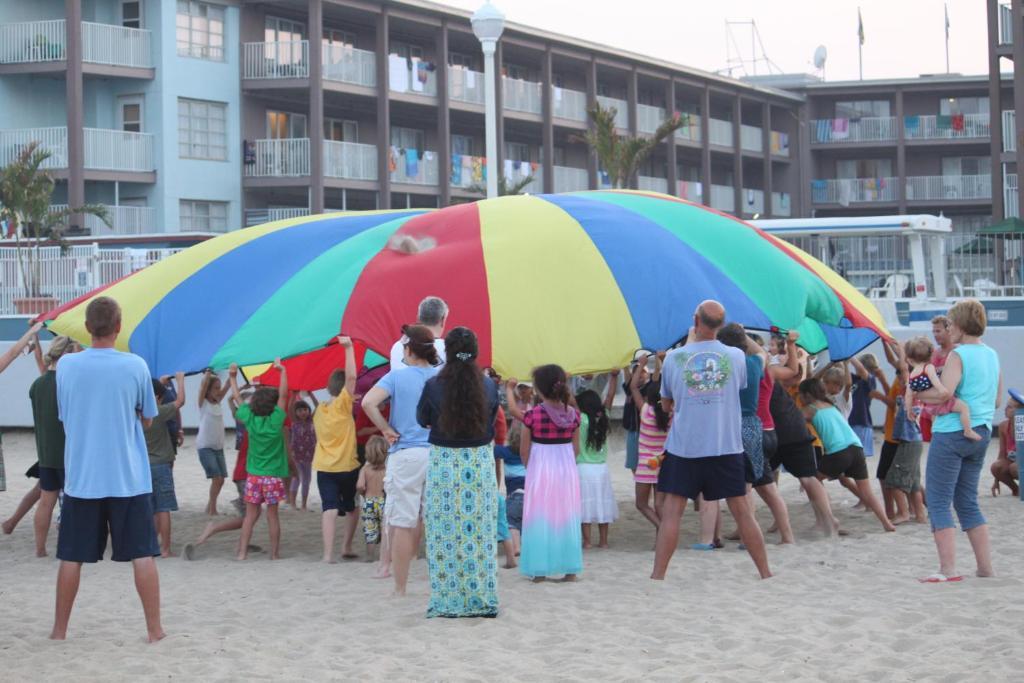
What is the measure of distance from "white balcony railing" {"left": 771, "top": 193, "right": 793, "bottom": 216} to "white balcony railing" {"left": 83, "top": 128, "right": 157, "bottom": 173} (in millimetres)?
24975

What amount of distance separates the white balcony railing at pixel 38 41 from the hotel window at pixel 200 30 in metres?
2.70

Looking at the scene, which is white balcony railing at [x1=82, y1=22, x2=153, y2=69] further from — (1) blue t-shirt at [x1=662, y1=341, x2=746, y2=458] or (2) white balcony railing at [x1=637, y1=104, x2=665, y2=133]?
(1) blue t-shirt at [x1=662, y1=341, x2=746, y2=458]

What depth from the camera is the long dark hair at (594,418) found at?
9.72 meters

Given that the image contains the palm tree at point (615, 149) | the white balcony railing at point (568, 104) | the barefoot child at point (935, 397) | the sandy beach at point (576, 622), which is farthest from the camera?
the white balcony railing at point (568, 104)

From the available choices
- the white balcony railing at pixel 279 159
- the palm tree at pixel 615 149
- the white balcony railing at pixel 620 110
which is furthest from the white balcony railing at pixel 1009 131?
the white balcony railing at pixel 279 159

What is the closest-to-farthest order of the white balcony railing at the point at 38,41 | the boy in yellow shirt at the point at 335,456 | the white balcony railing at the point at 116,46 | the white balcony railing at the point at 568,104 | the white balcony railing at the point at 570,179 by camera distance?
the boy in yellow shirt at the point at 335,456 < the white balcony railing at the point at 38,41 < the white balcony railing at the point at 116,46 < the white balcony railing at the point at 568,104 < the white balcony railing at the point at 570,179

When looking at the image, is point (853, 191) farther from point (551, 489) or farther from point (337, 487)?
point (551, 489)

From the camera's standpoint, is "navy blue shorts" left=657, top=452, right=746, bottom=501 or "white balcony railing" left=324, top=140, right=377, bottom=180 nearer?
"navy blue shorts" left=657, top=452, right=746, bottom=501

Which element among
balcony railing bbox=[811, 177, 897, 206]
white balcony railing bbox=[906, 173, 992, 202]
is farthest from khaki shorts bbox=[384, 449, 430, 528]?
white balcony railing bbox=[906, 173, 992, 202]

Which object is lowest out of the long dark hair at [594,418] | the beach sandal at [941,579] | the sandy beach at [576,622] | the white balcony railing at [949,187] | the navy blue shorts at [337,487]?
the sandy beach at [576,622]

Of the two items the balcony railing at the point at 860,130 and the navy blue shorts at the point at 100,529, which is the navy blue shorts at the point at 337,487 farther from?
the balcony railing at the point at 860,130

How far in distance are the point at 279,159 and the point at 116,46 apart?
181 inches

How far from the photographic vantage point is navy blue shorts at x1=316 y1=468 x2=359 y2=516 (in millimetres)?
9578

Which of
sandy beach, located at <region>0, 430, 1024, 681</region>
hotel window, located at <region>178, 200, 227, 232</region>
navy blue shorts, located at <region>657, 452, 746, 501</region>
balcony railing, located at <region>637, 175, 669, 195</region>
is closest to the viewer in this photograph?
sandy beach, located at <region>0, 430, 1024, 681</region>
